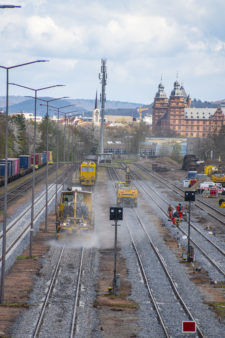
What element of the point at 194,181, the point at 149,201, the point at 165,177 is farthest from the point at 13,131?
the point at 149,201

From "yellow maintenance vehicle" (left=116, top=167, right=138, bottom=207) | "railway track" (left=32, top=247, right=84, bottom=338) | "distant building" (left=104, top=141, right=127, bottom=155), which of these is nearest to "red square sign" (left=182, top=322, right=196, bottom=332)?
"railway track" (left=32, top=247, right=84, bottom=338)

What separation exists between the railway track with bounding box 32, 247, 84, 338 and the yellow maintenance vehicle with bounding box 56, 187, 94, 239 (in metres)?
3.00

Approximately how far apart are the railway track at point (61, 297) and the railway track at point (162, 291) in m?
3.07

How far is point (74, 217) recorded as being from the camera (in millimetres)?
34938

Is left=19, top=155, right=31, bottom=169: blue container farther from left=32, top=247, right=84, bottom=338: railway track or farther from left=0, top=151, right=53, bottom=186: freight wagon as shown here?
left=32, top=247, right=84, bottom=338: railway track

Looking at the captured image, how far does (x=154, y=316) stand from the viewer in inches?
811

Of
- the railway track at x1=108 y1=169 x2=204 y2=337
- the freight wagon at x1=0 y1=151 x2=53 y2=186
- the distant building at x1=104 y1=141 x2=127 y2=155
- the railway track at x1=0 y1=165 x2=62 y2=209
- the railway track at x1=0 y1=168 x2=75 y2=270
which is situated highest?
the distant building at x1=104 y1=141 x2=127 y2=155

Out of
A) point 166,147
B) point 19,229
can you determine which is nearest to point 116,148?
point 166,147

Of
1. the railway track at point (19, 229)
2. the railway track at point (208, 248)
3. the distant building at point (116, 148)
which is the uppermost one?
the distant building at point (116, 148)

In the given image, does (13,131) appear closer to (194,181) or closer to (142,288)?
(194,181)

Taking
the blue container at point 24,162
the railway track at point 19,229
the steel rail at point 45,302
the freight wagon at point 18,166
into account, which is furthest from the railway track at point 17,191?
the steel rail at point 45,302

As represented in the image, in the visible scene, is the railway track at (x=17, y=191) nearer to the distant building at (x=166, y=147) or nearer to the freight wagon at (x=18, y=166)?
the freight wagon at (x=18, y=166)

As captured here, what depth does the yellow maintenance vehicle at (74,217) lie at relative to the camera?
34781 millimetres

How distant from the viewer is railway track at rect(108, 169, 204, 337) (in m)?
19.8
